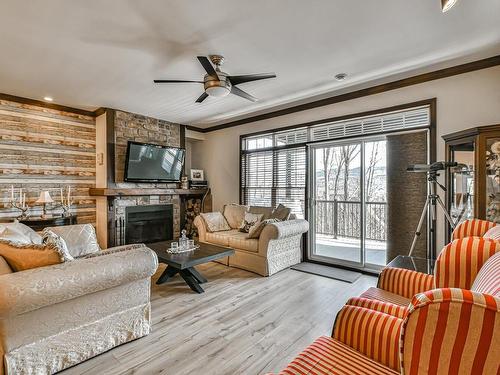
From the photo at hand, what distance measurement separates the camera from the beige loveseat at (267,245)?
374cm

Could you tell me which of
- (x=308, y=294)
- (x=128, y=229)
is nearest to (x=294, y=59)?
(x=308, y=294)

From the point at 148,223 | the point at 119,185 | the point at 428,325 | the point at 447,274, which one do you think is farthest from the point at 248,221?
the point at 428,325

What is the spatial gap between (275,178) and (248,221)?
1.02 meters

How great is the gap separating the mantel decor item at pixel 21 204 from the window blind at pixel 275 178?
360cm

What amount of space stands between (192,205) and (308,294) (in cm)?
389

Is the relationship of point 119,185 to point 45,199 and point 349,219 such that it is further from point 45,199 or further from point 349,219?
point 349,219

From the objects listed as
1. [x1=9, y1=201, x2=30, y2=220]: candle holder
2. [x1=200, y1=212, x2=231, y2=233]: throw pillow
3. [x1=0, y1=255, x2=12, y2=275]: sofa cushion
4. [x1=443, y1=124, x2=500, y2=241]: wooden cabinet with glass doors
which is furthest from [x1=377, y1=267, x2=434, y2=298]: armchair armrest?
[x1=9, y1=201, x2=30, y2=220]: candle holder

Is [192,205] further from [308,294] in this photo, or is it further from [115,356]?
[115,356]

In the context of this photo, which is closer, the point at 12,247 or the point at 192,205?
A: the point at 12,247

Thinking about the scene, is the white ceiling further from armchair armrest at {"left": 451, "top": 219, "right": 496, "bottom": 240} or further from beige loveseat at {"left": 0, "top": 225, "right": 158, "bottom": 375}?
beige loveseat at {"left": 0, "top": 225, "right": 158, "bottom": 375}

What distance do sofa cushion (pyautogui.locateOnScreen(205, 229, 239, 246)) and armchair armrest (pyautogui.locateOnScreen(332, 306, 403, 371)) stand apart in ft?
9.73

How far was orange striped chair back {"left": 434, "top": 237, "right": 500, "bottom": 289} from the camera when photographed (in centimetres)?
145

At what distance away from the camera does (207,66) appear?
8.63ft

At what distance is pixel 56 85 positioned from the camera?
12.1 feet
